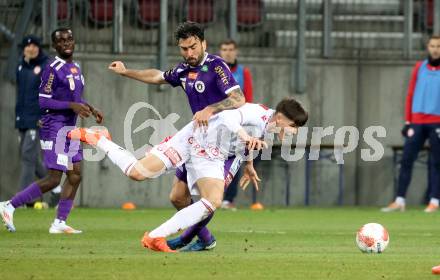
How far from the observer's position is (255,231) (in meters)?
13.9

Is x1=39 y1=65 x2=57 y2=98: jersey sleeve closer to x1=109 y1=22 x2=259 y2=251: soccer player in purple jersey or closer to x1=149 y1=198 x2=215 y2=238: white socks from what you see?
x1=109 y1=22 x2=259 y2=251: soccer player in purple jersey

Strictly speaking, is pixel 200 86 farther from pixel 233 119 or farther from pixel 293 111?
pixel 293 111

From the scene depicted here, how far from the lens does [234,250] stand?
11.2 meters

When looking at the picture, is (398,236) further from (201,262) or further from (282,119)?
(201,262)

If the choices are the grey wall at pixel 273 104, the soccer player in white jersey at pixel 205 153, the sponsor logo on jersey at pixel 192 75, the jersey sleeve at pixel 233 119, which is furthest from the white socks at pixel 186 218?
the grey wall at pixel 273 104

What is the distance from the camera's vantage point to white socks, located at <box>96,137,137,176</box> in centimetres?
1109

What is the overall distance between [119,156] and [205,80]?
106 cm

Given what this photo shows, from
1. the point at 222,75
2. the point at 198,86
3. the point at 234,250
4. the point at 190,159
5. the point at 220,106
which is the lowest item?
the point at 234,250

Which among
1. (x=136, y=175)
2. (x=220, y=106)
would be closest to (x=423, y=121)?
(x=220, y=106)

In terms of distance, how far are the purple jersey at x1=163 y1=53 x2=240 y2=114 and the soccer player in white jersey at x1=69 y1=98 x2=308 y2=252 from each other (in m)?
0.39

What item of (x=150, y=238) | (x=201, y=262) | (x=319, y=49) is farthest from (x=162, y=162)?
(x=319, y=49)

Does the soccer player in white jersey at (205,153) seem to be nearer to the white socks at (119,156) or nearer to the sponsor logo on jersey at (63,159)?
the white socks at (119,156)

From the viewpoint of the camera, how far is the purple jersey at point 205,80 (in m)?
11.4

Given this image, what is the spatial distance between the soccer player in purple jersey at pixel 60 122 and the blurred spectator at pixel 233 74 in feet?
15.2
